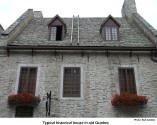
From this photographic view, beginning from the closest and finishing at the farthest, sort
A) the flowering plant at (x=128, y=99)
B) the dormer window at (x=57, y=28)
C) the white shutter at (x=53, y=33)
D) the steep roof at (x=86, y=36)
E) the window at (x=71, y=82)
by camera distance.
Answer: the flowering plant at (x=128, y=99) → the window at (x=71, y=82) → the steep roof at (x=86, y=36) → the white shutter at (x=53, y=33) → the dormer window at (x=57, y=28)

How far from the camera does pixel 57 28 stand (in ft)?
42.3

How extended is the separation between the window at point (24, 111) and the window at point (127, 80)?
4.65m

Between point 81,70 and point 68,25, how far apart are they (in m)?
4.82

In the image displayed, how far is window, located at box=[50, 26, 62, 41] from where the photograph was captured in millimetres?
12535

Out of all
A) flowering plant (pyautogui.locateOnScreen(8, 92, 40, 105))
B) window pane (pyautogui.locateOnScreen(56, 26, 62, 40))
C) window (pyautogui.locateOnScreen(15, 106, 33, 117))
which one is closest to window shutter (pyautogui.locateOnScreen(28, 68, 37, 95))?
flowering plant (pyautogui.locateOnScreen(8, 92, 40, 105))

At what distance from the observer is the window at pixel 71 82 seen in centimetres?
1045

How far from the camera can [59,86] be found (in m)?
10.5

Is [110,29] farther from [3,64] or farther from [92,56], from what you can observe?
[3,64]

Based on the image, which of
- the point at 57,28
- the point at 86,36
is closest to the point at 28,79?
the point at 57,28

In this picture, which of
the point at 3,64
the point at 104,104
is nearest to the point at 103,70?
the point at 104,104

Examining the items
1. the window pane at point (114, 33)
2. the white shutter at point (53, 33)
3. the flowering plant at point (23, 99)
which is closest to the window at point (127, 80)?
the window pane at point (114, 33)

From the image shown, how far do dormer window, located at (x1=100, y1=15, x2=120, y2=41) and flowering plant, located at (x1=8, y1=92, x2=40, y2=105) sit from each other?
557cm

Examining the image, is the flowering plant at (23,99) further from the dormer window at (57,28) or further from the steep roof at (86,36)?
the dormer window at (57,28)

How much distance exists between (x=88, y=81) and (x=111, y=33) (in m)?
3.75
